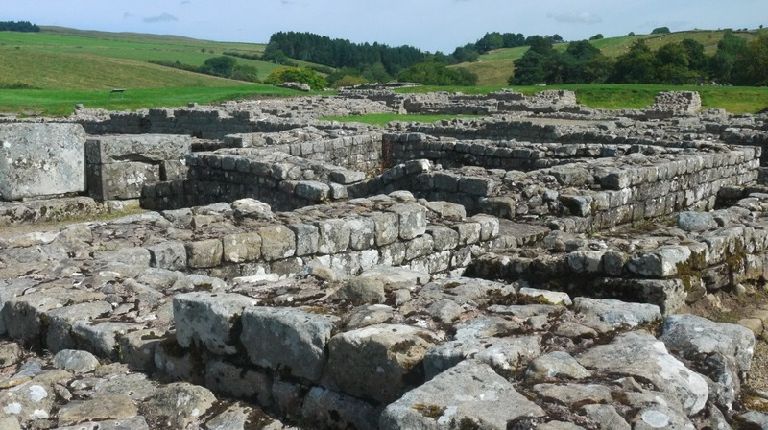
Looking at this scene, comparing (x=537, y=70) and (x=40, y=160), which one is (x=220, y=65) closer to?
(x=537, y=70)

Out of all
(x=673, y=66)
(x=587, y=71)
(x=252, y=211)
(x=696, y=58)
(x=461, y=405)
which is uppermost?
(x=696, y=58)

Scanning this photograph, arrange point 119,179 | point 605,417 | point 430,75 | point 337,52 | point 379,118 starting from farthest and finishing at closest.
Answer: point 337,52
point 430,75
point 379,118
point 119,179
point 605,417

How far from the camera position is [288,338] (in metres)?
4.30

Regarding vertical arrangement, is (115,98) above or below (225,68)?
below

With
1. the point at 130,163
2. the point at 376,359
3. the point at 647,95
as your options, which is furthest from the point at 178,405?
the point at 647,95

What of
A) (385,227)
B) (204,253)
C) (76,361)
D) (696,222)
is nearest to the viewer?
(76,361)

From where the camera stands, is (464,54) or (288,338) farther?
(464,54)

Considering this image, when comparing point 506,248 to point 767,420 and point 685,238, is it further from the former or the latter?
point 767,420

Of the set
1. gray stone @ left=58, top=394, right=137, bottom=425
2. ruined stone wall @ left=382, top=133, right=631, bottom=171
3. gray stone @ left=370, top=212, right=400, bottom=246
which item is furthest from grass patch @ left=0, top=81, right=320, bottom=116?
gray stone @ left=58, top=394, right=137, bottom=425

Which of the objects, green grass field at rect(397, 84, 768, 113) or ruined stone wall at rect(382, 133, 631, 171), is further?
green grass field at rect(397, 84, 768, 113)

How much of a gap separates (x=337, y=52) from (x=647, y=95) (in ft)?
342

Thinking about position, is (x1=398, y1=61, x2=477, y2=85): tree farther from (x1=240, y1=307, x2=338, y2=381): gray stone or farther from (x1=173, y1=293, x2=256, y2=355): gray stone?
(x1=240, y1=307, x2=338, y2=381): gray stone

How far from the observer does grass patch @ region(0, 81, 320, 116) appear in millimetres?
34438

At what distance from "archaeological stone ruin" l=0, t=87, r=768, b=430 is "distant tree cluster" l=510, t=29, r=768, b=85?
50.2m
